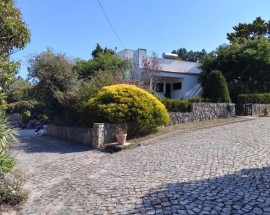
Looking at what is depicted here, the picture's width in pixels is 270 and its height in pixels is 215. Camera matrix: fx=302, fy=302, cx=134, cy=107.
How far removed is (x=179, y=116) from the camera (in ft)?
54.8

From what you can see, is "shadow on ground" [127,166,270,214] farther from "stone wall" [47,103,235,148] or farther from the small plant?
the small plant

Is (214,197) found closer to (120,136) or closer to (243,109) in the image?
(120,136)

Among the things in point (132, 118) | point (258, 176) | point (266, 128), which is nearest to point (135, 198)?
point (258, 176)

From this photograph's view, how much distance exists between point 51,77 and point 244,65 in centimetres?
1676

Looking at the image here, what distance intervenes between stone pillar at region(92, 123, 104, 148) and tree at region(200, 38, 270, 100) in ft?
48.0

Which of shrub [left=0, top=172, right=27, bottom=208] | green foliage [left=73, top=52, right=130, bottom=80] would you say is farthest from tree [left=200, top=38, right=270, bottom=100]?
shrub [left=0, top=172, right=27, bottom=208]

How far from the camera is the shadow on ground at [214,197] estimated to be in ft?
16.6

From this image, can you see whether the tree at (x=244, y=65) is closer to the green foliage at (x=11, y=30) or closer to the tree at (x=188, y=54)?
the green foliage at (x=11, y=30)

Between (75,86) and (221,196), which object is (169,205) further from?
(75,86)

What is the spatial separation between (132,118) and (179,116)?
4276 mm

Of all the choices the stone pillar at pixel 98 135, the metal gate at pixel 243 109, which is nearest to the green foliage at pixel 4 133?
the stone pillar at pixel 98 135

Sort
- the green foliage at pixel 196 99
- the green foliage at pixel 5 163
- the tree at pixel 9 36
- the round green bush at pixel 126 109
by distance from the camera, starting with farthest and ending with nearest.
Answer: the green foliage at pixel 196 99
the round green bush at pixel 126 109
the tree at pixel 9 36
the green foliage at pixel 5 163

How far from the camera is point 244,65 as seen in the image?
26000mm

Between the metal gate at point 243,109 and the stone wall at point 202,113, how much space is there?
1.86 metres
